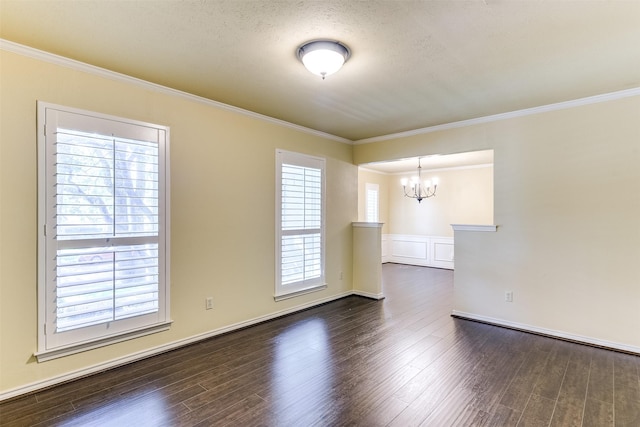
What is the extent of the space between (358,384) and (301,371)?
52 cm

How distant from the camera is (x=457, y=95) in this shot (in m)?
3.30

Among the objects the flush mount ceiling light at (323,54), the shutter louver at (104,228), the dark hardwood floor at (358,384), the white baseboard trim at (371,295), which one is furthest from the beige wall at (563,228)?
the shutter louver at (104,228)

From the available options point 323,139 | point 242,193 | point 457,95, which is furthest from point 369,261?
point 457,95

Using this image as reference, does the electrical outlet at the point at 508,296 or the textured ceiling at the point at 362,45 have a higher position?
the textured ceiling at the point at 362,45

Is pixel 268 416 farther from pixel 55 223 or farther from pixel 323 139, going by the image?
pixel 323 139

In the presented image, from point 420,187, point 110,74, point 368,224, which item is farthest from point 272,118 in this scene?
point 420,187

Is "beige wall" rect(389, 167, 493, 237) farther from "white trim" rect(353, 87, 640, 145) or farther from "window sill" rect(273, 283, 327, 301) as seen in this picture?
"window sill" rect(273, 283, 327, 301)

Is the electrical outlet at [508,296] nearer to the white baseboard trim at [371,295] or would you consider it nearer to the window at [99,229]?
the white baseboard trim at [371,295]

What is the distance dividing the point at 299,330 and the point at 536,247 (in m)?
2.98

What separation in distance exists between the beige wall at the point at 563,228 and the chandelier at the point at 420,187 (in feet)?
13.3

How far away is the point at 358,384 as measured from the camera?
2551 millimetres

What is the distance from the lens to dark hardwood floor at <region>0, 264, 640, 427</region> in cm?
214

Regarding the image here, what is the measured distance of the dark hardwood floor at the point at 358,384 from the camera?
2.14 m

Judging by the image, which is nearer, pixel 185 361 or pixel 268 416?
pixel 268 416
